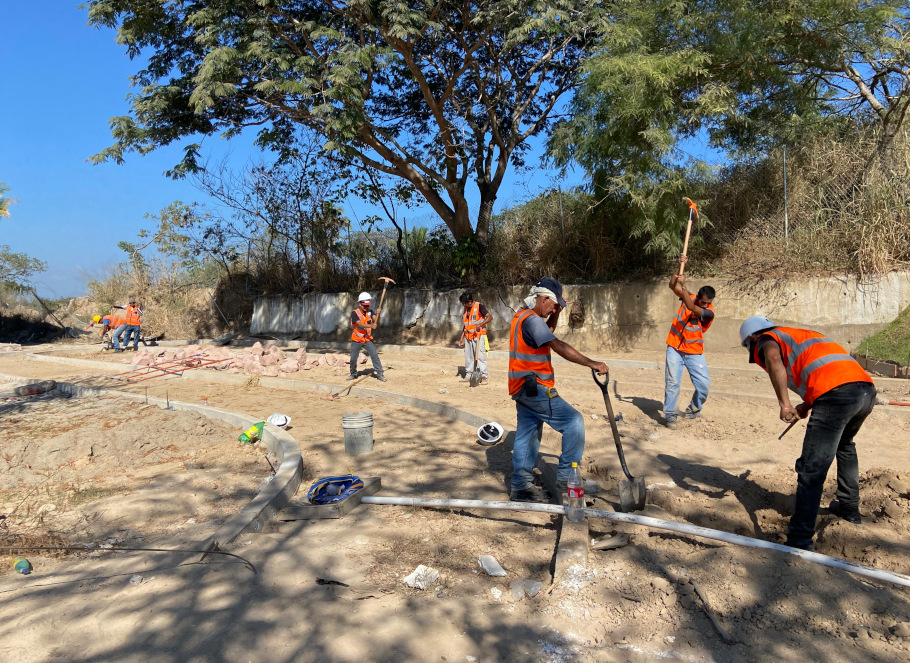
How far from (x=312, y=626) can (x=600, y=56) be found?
1071 cm

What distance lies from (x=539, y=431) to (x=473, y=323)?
5526 mm

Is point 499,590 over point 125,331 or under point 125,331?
under

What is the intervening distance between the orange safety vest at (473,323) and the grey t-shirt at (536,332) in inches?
223

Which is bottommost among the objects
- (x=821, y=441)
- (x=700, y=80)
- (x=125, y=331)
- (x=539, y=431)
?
(x=539, y=431)

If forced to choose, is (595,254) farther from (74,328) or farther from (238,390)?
(74,328)

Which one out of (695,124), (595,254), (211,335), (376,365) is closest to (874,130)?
(695,124)

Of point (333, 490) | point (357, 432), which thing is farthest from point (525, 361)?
point (357, 432)

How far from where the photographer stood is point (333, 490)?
16.8ft

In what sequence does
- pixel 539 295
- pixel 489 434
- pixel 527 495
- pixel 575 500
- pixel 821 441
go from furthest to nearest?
pixel 489 434 < pixel 527 495 < pixel 539 295 < pixel 575 500 < pixel 821 441

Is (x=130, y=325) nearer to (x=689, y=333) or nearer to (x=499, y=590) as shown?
(x=689, y=333)

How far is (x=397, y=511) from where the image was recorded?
4.98m

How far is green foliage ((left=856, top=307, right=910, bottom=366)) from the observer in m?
9.83

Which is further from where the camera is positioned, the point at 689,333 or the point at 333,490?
the point at 689,333

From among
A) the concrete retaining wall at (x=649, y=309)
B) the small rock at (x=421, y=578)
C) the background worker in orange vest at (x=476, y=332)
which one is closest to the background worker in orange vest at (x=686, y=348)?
the background worker in orange vest at (x=476, y=332)
